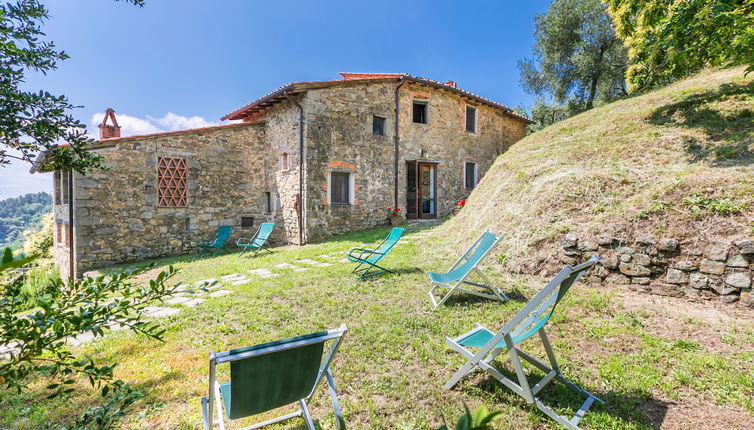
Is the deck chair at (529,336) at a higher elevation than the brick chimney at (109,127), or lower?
lower

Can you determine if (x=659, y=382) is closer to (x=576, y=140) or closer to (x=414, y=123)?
(x=576, y=140)

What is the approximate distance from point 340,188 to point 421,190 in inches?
137

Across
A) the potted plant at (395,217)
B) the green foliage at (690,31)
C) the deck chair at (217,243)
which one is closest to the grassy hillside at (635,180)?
the green foliage at (690,31)

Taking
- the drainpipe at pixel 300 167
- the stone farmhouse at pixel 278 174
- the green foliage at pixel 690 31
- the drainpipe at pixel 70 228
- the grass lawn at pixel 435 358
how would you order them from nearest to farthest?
1. the grass lawn at pixel 435 358
2. the green foliage at pixel 690 31
3. the drainpipe at pixel 70 228
4. the stone farmhouse at pixel 278 174
5. the drainpipe at pixel 300 167

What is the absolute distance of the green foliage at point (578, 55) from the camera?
1432 cm

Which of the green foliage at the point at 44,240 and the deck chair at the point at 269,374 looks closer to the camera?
the deck chair at the point at 269,374

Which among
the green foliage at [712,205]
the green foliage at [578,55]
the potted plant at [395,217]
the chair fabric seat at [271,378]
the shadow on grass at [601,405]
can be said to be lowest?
the shadow on grass at [601,405]

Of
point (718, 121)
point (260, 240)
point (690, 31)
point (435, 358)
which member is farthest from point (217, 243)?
point (718, 121)

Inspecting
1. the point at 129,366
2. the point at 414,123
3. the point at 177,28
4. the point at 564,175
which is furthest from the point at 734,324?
the point at 414,123

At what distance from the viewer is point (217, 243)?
364 inches

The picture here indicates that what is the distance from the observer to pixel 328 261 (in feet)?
22.2

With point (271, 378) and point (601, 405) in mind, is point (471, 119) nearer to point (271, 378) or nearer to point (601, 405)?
point (601, 405)

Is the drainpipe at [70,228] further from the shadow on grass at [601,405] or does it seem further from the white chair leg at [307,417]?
the shadow on grass at [601,405]

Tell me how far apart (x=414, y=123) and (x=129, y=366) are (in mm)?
10783
